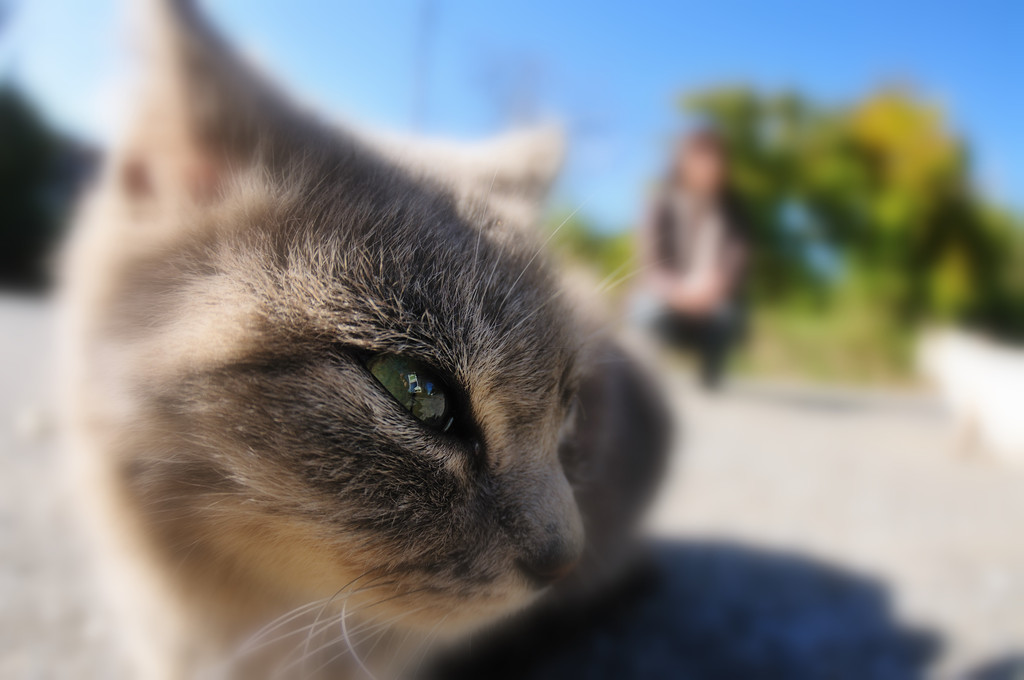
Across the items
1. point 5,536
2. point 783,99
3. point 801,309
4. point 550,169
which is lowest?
point 5,536

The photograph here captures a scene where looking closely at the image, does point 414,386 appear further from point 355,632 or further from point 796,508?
point 796,508

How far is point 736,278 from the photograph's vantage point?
1.54 m

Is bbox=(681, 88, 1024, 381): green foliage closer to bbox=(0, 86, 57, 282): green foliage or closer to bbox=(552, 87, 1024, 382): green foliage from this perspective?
bbox=(552, 87, 1024, 382): green foliage

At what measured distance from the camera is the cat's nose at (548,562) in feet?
1.80

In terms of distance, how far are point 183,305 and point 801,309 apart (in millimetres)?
2075

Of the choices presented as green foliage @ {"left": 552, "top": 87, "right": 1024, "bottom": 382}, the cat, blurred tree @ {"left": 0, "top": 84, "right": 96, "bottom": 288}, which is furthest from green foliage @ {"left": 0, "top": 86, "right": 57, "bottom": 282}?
green foliage @ {"left": 552, "top": 87, "right": 1024, "bottom": 382}

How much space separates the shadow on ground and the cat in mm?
328

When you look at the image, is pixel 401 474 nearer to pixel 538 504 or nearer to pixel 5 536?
pixel 538 504

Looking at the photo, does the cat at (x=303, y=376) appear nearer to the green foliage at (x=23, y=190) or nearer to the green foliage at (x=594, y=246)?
the green foliage at (x=594, y=246)

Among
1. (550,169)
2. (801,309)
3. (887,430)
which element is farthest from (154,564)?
(887,430)

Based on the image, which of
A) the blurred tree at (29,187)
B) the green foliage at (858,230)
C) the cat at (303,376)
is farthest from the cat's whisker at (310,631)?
the green foliage at (858,230)

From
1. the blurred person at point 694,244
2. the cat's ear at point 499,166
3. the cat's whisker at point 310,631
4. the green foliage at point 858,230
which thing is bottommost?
the cat's whisker at point 310,631

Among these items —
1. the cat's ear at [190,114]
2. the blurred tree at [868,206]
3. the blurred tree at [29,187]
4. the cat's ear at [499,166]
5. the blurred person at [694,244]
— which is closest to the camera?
the cat's ear at [190,114]

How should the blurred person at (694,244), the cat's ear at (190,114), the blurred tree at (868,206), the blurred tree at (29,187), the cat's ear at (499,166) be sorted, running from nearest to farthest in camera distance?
the cat's ear at (190,114), the cat's ear at (499,166), the blurred tree at (29,187), the blurred person at (694,244), the blurred tree at (868,206)
